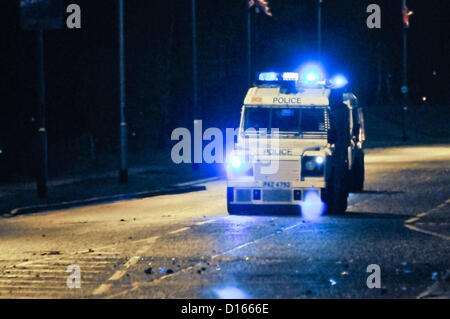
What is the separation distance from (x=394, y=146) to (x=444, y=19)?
31707 mm

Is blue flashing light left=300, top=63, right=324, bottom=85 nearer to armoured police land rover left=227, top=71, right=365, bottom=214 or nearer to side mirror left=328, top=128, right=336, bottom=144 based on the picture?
armoured police land rover left=227, top=71, right=365, bottom=214

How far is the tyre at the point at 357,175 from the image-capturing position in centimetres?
2470

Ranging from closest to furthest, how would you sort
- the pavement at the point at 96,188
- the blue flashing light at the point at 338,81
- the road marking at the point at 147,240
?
the road marking at the point at 147,240
the blue flashing light at the point at 338,81
the pavement at the point at 96,188

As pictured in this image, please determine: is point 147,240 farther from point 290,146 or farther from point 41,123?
point 41,123

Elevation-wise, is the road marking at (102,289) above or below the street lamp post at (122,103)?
below

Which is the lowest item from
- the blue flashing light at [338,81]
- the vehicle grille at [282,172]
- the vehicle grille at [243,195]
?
the vehicle grille at [243,195]

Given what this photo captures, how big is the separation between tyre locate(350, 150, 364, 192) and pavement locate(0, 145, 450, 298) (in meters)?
1.61

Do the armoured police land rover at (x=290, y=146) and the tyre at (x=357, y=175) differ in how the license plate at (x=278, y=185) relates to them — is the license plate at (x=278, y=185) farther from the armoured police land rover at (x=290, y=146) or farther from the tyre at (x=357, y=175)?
the tyre at (x=357, y=175)

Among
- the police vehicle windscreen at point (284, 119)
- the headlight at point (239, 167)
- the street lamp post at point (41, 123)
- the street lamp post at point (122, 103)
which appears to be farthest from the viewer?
the street lamp post at point (122, 103)

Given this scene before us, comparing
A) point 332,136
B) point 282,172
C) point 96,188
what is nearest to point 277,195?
point 282,172

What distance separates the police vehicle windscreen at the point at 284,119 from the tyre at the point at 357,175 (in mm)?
4706

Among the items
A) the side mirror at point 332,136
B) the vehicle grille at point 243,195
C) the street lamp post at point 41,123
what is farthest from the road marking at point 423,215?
the street lamp post at point 41,123
